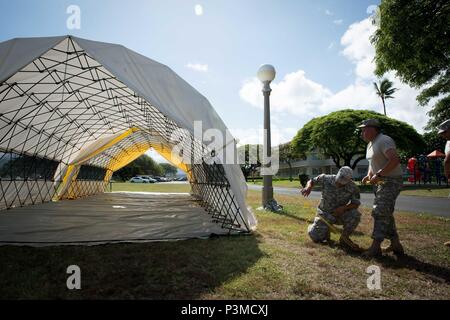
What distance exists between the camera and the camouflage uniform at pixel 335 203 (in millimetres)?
4805

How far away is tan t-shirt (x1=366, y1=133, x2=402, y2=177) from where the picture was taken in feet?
13.6

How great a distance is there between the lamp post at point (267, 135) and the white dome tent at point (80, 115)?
1522mm

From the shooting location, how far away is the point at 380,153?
14.0 feet

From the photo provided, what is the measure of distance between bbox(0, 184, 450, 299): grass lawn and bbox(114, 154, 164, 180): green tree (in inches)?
2733

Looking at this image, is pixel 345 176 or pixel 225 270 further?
pixel 345 176

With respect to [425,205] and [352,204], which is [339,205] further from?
[425,205]

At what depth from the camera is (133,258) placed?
4262 mm

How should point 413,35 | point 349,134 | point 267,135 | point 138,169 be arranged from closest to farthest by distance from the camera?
1. point 413,35
2. point 267,135
3. point 349,134
4. point 138,169

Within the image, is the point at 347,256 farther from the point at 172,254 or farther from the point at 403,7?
the point at 403,7

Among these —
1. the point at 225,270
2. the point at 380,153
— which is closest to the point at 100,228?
the point at 225,270

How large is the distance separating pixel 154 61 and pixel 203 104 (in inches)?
64.6

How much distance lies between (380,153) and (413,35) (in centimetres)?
843

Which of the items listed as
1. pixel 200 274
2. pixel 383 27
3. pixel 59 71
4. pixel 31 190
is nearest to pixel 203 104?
pixel 59 71

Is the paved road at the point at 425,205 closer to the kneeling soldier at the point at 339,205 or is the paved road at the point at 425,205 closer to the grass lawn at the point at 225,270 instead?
the grass lawn at the point at 225,270
